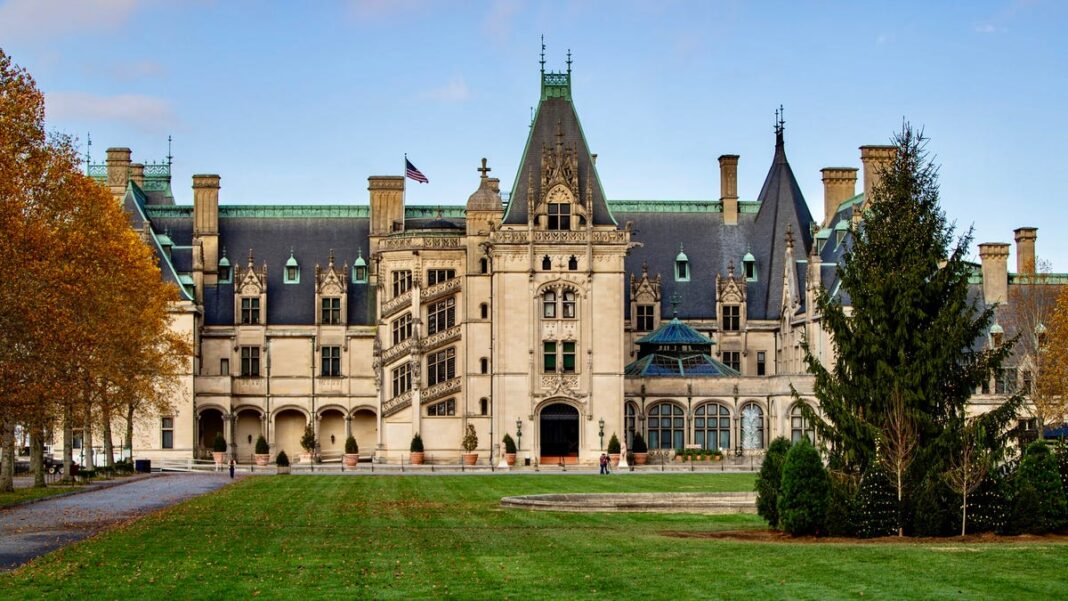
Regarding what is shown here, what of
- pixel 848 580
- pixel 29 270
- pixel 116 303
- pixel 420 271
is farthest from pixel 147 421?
pixel 848 580

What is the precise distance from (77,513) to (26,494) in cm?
1129

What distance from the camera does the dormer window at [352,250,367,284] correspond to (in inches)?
3937

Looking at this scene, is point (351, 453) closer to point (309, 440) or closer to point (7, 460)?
point (309, 440)

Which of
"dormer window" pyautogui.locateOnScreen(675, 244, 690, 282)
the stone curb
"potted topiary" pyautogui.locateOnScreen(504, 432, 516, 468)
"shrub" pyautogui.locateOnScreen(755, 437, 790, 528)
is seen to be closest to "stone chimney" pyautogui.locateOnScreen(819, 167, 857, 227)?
"dormer window" pyautogui.locateOnScreen(675, 244, 690, 282)

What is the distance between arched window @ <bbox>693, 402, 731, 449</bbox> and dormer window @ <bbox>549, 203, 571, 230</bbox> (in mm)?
12431

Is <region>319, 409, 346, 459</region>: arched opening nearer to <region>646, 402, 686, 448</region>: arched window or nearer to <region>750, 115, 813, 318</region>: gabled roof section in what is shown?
<region>646, 402, 686, 448</region>: arched window

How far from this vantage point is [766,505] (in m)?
37.3

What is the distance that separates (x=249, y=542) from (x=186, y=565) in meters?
4.63

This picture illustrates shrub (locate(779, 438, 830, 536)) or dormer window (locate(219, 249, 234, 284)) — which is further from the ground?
dormer window (locate(219, 249, 234, 284))

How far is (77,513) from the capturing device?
1745 inches

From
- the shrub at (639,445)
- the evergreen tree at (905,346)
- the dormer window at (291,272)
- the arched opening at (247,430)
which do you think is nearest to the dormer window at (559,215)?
the shrub at (639,445)

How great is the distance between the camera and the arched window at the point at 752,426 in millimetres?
89250

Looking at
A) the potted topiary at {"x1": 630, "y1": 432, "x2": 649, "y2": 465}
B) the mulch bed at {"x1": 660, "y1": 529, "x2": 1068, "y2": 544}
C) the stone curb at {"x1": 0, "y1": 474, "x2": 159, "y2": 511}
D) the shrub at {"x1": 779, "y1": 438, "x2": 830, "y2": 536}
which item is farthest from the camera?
the potted topiary at {"x1": 630, "y1": 432, "x2": 649, "y2": 465}

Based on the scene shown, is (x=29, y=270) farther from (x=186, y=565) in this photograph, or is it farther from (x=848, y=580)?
(x=848, y=580)
